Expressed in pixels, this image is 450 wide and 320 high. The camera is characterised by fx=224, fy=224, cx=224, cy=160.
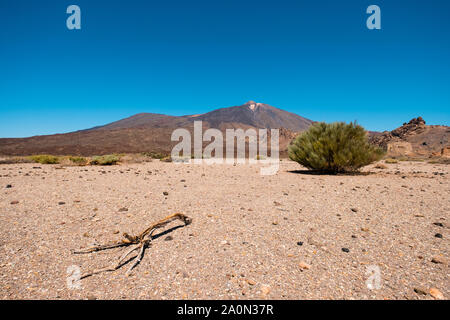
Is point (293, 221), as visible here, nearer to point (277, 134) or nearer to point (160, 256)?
point (160, 256)

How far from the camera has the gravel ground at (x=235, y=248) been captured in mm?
2035

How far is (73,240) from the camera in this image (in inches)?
118

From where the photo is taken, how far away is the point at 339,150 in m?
10.5

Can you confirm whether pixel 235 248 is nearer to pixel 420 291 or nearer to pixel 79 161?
pixel 420 291

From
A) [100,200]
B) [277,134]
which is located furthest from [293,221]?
[277,134]

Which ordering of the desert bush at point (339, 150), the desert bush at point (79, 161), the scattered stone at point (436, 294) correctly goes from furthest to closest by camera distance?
the desert bush at point (79, 161) → the desert bush at point (339, 150) → the scattered stone at point (436, 294)

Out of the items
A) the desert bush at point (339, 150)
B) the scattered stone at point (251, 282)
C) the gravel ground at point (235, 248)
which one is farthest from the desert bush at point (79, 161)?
the scattered stone at point (251, 282)

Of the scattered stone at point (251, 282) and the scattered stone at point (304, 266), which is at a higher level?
the scattered stone at point (304, 266)

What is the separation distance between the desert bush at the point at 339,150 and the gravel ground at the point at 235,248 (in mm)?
→ 5273

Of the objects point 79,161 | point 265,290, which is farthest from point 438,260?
point 79,161

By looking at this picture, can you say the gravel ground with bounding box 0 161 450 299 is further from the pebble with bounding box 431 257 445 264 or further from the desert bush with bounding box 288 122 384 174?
the desert bush with bounding box 288 122 384 174

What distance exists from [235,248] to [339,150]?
30.7ft

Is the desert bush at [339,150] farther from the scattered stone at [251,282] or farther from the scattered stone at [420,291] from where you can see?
the scattered stone at [251,282]

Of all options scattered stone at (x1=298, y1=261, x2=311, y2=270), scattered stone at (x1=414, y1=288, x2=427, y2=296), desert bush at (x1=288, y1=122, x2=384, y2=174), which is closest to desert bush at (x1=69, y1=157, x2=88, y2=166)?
desert bush at (x1=288, y1=122, x2=384, y2=174)
